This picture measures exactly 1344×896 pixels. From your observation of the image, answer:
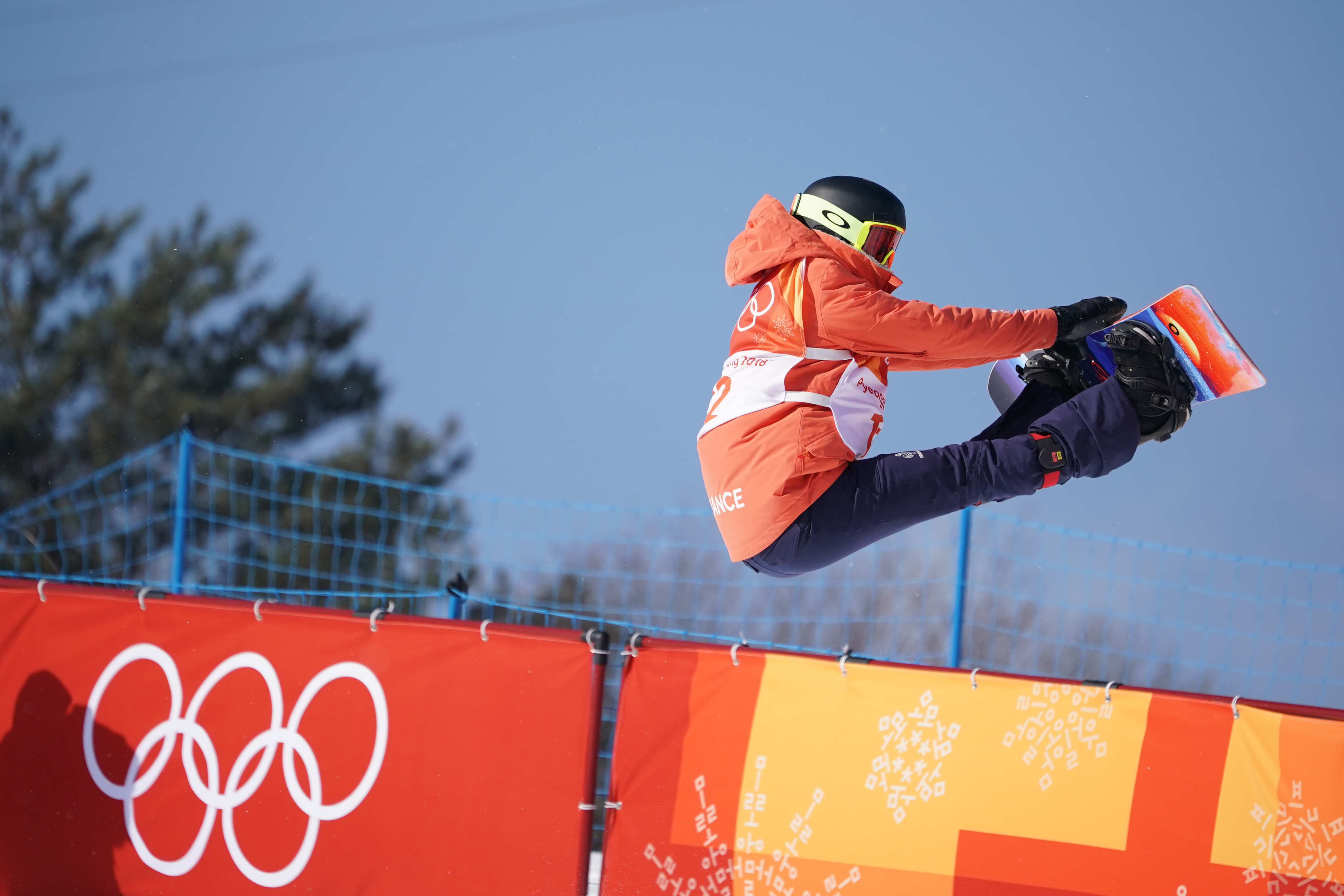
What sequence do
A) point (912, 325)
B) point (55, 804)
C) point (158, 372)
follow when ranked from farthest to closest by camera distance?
point (158, 372)
point (55, 804)
point (912, 325)

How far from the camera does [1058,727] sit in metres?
3.26

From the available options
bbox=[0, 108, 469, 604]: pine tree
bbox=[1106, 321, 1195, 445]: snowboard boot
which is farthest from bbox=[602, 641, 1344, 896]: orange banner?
bbox=[0, 108, 469, 604]: pine tree

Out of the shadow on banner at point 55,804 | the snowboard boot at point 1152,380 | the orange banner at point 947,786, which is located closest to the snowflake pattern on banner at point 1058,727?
the orange banner at point 947,786

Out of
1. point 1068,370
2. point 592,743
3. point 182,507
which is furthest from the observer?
point 182,507

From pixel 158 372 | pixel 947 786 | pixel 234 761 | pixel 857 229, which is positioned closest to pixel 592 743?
pixel 947 786

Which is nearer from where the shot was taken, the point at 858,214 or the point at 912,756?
the point at 858,214

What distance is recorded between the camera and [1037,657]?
6.27m

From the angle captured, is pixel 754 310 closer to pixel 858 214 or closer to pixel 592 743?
pixel 858 214

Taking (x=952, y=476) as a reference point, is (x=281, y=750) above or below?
below

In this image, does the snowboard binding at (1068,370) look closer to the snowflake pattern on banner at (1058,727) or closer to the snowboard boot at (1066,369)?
the snowboard boot at (1066,369)

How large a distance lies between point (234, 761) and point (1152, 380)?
3233 millimetres

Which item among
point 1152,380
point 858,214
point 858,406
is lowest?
point 858,406

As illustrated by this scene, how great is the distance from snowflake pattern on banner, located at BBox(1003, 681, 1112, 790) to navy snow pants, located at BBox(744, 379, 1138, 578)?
0.62 metres

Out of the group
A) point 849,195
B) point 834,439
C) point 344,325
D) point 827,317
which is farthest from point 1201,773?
point 344,325
